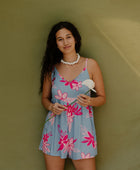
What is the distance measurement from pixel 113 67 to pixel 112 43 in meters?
0.23

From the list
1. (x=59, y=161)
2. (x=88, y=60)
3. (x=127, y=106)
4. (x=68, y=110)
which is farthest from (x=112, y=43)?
(x=59, y=161)

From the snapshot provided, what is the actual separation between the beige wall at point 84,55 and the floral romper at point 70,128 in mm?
343

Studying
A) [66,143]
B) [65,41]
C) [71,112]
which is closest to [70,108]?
[71,112]

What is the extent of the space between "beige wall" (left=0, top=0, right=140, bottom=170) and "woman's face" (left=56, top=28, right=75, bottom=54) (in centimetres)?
28

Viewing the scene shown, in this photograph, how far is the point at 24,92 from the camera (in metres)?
2.58

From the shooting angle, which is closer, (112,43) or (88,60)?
(88,60)

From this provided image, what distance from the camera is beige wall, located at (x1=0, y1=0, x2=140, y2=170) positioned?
2432 millimetres

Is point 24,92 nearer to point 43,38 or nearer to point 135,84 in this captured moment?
point 43,38

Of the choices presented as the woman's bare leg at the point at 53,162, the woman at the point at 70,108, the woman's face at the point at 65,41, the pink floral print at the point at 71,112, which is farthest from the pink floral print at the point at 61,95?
the woman's bare leg at the point at 53,162

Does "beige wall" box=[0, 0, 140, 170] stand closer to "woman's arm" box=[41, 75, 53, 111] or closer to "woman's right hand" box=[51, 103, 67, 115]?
"woman's arm" box=[41, 75, 53, 111]

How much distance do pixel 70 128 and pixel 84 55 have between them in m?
0.76

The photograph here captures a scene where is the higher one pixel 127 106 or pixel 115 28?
pixel 115 28

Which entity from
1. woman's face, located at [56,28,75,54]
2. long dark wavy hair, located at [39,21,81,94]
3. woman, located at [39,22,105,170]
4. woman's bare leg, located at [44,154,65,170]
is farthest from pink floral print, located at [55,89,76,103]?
woman's bare leg, located at [44,154,65,170]

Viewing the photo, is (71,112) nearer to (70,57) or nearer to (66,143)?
(66,143)
